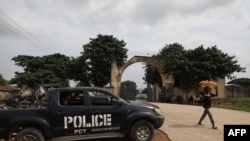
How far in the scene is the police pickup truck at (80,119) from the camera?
1077 centimetres

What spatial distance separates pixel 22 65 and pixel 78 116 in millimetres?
53343

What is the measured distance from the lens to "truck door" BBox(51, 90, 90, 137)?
11.0 meters

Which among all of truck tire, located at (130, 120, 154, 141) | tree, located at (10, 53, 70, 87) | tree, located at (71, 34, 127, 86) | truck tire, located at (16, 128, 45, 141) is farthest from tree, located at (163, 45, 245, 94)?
truck tire, located at (16, 128, 45, 141)

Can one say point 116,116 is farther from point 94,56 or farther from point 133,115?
point 94,56

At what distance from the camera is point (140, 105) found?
12047 millimetres

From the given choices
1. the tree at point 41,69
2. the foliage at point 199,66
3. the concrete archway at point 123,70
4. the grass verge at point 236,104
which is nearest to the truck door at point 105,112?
the grass verge at point 236,104

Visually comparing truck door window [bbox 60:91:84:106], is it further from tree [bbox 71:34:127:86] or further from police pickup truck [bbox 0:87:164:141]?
tree [bbox 71:34:127:86]

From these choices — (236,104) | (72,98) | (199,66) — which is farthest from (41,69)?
(72,98)

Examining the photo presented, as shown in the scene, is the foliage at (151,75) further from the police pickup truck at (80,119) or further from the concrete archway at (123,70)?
the police pickup truck at (80,119)

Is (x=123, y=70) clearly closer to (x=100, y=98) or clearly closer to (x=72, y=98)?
(x=100, y=98)

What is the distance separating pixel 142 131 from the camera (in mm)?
11812

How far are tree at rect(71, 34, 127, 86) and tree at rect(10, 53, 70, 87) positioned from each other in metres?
6.06

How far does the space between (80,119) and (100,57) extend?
38.8 metres

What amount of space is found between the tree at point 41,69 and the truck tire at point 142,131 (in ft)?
152
